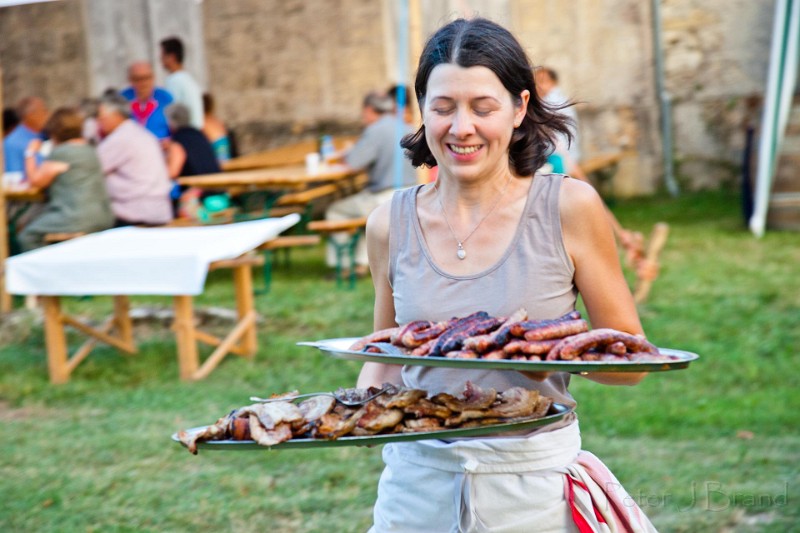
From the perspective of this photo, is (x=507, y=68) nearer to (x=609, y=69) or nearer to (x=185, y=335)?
(x=185, y=335)

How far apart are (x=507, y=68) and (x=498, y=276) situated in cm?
40

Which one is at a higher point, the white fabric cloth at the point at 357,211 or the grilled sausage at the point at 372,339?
the grilled sausage at the point at 372,339

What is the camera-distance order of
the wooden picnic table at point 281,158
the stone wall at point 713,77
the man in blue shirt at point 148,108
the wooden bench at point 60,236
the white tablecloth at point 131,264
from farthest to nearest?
1. the stone wall at point 713,77
2. the wooden picnic table at point 281,158
3. the man in blue shirt at point 148,108
4. the wooden bench at point 60,236
5. the white tablecloth at point 131,264

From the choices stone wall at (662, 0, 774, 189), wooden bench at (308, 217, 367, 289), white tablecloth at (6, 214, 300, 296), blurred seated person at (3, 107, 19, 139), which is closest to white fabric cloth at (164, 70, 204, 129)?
blurred seated person at (3, 107, 19, 139)

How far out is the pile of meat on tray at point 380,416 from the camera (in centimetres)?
204

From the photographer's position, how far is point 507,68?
222cm

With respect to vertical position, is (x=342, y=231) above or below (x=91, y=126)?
below

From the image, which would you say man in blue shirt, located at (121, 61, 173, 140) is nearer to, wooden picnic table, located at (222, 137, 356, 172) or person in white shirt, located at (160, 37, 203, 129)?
person in white shirt, located at (160, 37, 203, 129)

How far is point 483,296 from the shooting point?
7.30 ft

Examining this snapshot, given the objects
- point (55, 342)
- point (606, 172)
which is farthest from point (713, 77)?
point (55, 342)

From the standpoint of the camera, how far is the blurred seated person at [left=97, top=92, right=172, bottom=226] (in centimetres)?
1002

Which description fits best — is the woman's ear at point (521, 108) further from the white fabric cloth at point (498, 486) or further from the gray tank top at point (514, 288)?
the white fabric cloth at point (498, 486)

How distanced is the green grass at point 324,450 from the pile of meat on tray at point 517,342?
3.45ft

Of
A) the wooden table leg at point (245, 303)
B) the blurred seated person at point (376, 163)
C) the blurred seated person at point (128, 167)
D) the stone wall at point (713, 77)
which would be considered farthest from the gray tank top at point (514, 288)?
the stone wall at point (713, 77)
